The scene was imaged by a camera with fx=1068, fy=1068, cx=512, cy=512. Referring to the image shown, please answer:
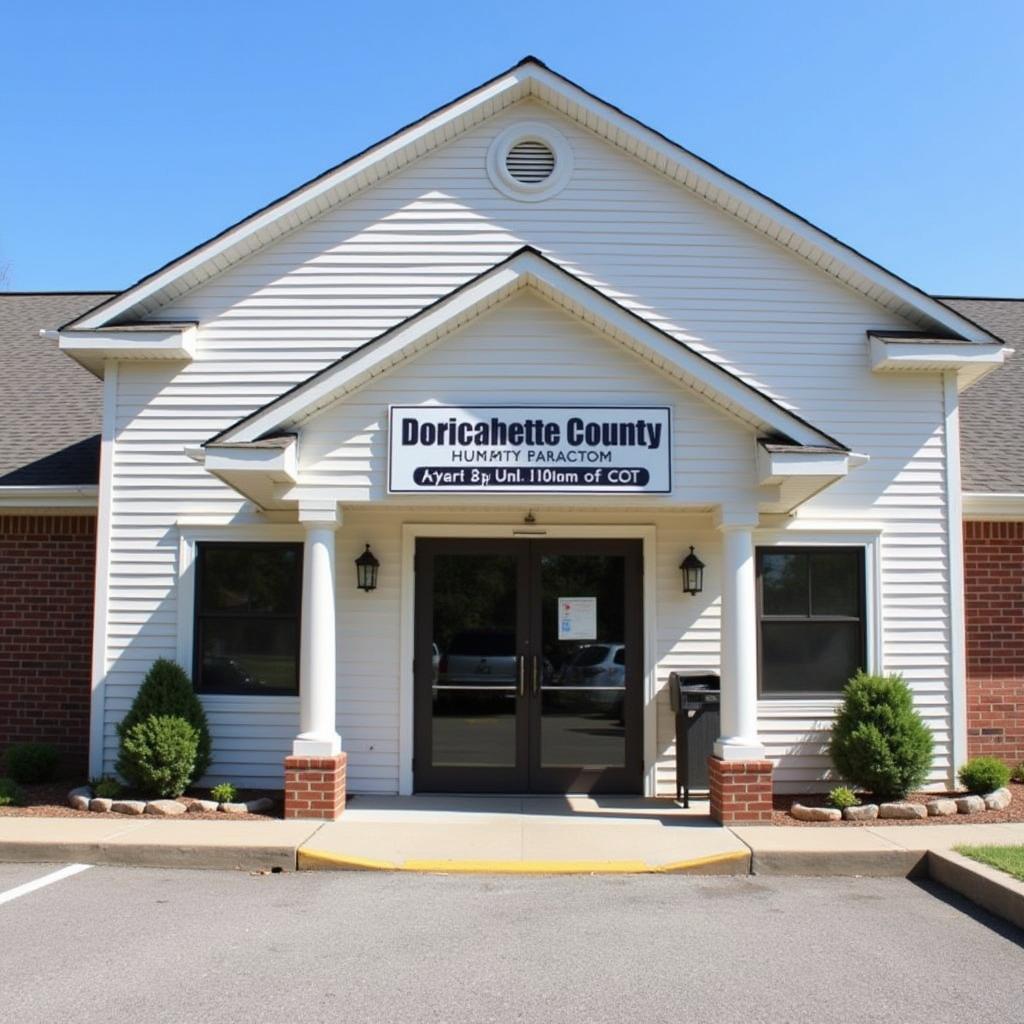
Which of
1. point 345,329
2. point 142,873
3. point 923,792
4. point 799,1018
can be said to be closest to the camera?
point 799,1018

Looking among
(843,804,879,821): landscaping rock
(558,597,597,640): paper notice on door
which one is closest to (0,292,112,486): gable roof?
(558,597,597,640): paper notice on door

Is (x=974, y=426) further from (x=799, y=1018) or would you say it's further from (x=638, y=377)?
(x=799, y=1018)

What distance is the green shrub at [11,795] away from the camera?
9.73 meters

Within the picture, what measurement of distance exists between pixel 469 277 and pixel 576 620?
3.76 meters

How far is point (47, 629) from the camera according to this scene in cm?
1145

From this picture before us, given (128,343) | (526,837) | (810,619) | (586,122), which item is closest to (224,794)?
(526,837)

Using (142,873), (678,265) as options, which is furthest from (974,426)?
(142,873)

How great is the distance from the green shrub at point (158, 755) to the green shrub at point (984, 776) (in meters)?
7.32

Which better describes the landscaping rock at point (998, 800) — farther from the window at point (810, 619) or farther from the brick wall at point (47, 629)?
the brick wall at point (47, 629)

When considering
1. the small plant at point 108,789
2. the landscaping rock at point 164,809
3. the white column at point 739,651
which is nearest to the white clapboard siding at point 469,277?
the small plant at point 108,789

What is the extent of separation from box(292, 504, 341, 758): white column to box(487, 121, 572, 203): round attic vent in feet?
14.0

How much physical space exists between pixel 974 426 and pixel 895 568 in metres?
2.92

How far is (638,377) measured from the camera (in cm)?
937

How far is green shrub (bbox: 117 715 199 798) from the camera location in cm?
971
